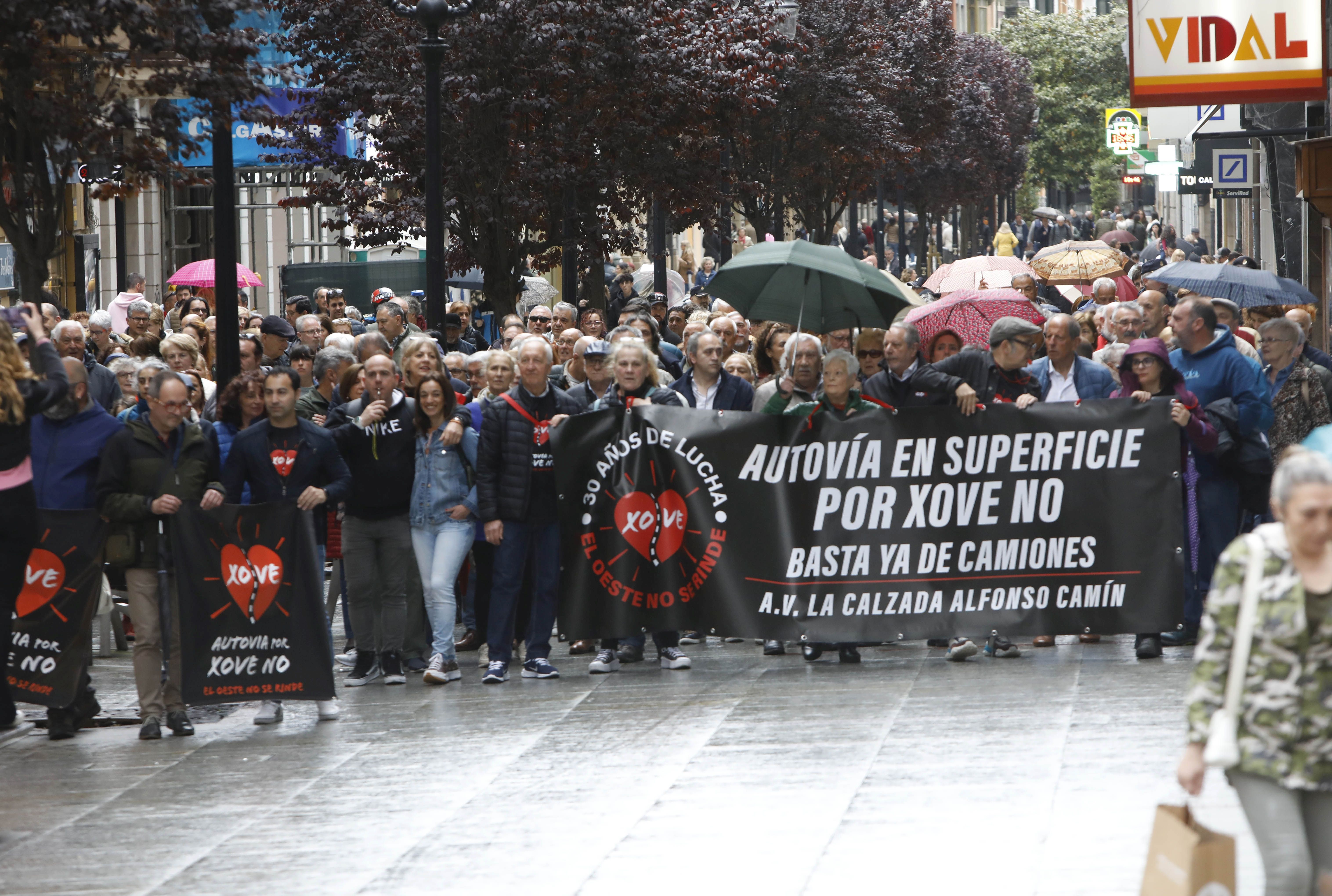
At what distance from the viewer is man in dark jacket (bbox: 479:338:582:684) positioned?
34.3 feet

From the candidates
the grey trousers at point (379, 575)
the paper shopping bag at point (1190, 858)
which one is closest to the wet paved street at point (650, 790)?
the grey trousers at point (379, 575)

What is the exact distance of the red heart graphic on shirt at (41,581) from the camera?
9289mm

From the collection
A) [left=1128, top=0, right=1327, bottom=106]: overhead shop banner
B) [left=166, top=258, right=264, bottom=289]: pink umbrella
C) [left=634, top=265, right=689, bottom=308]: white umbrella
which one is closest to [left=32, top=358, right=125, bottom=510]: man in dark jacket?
[left=1128, top=0, right=1327, bottom=106]: overhead shop banner

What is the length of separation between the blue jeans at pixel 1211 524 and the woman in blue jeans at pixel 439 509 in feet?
13.5

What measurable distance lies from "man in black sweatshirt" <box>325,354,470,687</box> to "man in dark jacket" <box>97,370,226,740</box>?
3.66 ft

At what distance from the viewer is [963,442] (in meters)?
10.4

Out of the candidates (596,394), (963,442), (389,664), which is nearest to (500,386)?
(596,394)

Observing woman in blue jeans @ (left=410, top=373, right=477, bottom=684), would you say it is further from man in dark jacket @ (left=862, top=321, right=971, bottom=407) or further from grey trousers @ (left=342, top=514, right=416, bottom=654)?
man in dark jacket @ (left=862, top=321, right=971, bottom=407)

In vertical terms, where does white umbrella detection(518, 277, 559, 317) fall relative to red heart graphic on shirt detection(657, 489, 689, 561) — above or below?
above

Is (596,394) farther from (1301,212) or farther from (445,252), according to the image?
(1301,212)

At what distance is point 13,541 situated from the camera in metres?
8.12

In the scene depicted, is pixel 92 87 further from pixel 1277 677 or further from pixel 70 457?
pixel 1277 677

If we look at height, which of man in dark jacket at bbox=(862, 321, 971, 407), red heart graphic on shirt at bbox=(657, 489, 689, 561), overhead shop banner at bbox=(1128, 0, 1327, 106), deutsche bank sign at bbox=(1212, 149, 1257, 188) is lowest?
red heart graphic on shirt at bbox=(657, 489, 689, 561)

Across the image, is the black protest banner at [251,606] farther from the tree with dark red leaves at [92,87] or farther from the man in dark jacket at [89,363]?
the man in dark jacket at [89,363]
